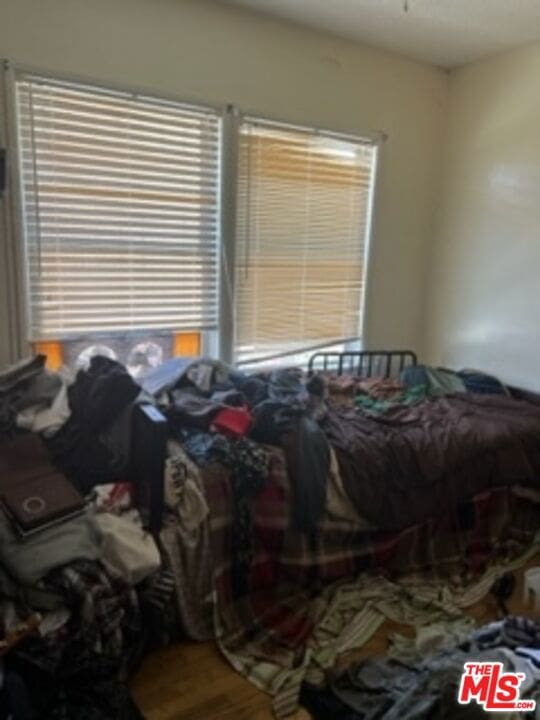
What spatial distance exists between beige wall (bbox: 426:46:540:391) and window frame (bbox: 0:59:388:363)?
0.56 m

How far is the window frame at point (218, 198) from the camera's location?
232 cm

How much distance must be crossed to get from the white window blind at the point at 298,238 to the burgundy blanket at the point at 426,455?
2.23 feet

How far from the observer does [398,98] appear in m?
3.38

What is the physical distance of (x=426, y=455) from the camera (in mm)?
2463

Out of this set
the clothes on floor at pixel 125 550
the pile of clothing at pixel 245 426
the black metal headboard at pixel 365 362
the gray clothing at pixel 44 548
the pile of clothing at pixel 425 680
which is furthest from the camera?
the black metal headboard at pixel 365 362

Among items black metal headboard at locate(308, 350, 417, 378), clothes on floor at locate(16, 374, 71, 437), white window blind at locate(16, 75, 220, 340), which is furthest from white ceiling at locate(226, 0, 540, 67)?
clothes on floor at locate(16, 374, 71, 437)

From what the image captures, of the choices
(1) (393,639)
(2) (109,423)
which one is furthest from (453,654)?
(2) (109,423)

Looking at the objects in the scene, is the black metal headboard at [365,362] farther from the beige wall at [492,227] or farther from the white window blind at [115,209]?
the white window blind at [115,209]

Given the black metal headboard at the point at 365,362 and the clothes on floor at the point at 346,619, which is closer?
the clothes on floor at the point at 346,619

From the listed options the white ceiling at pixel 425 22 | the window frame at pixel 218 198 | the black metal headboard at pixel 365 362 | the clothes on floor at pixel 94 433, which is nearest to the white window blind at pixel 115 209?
the window frame at pixel 218 198

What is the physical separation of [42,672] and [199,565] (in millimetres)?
625

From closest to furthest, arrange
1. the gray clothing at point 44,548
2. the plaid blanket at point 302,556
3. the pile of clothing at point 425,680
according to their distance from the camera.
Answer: the pile of clothing at point 425,680
the gray clothing at point 44,548
the plaid blanket at point 302,556

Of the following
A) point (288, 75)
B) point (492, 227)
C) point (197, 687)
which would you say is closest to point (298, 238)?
point (288, 75)

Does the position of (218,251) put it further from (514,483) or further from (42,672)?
(42,672)
